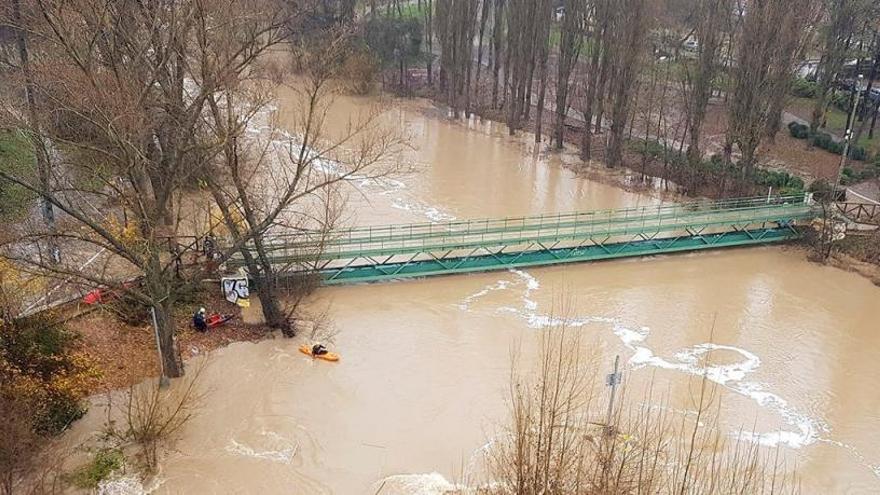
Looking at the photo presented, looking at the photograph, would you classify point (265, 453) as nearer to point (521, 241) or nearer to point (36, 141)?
point (36, 141)

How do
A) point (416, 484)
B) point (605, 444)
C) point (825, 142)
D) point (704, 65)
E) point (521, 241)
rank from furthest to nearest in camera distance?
point (825, 142), point (704, 65), point (521, 241), point (416, 484), point (605, 444)

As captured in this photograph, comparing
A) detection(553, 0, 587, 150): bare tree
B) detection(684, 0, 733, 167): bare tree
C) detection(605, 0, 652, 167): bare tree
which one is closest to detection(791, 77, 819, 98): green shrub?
detection(684, 0, 733, 167): bare tree

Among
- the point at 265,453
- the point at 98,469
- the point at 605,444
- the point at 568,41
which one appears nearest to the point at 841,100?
the point at 568,41

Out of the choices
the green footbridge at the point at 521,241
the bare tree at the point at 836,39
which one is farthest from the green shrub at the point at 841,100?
the green footbridge at the point at 521,241

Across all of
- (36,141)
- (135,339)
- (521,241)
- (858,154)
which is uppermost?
(36,141)

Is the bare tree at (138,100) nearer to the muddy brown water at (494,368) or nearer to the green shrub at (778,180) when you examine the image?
the muddy brown water at (494,368)

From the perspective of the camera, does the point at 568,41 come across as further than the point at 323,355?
Yes

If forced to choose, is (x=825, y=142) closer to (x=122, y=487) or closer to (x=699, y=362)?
(x=699, y=362)

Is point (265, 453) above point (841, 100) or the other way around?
the other way around

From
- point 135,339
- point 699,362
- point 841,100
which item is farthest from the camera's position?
point 841,100
